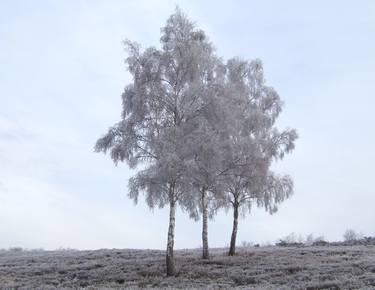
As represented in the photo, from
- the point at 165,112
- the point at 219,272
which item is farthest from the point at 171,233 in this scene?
the point at 165,112

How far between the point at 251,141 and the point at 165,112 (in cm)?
625

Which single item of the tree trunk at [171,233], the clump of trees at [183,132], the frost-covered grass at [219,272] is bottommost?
the frost-covered grass at [219,272]

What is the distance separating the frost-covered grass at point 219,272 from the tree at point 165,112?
245 centimetres

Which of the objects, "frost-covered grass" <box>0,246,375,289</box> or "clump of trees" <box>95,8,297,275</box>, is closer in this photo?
"frost-covered grass" <box>0,246,375,289</box>

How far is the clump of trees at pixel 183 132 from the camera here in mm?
30562

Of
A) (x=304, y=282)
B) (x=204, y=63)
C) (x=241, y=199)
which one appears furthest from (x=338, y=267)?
(x=204, y=63)

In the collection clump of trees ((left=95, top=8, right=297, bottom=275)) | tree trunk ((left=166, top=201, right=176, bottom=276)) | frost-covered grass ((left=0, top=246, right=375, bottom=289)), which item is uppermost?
clump of trees ((left=95, top=8, right=297, bottom=275))

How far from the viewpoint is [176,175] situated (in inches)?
1182

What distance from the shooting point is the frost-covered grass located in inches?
994

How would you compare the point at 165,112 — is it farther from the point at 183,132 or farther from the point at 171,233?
the point at 171,233

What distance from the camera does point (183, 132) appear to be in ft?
103

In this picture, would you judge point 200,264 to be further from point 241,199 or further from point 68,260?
point 68,260

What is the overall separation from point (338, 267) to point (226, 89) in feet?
38.3

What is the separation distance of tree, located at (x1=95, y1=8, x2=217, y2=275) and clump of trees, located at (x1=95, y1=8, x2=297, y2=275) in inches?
2.1
